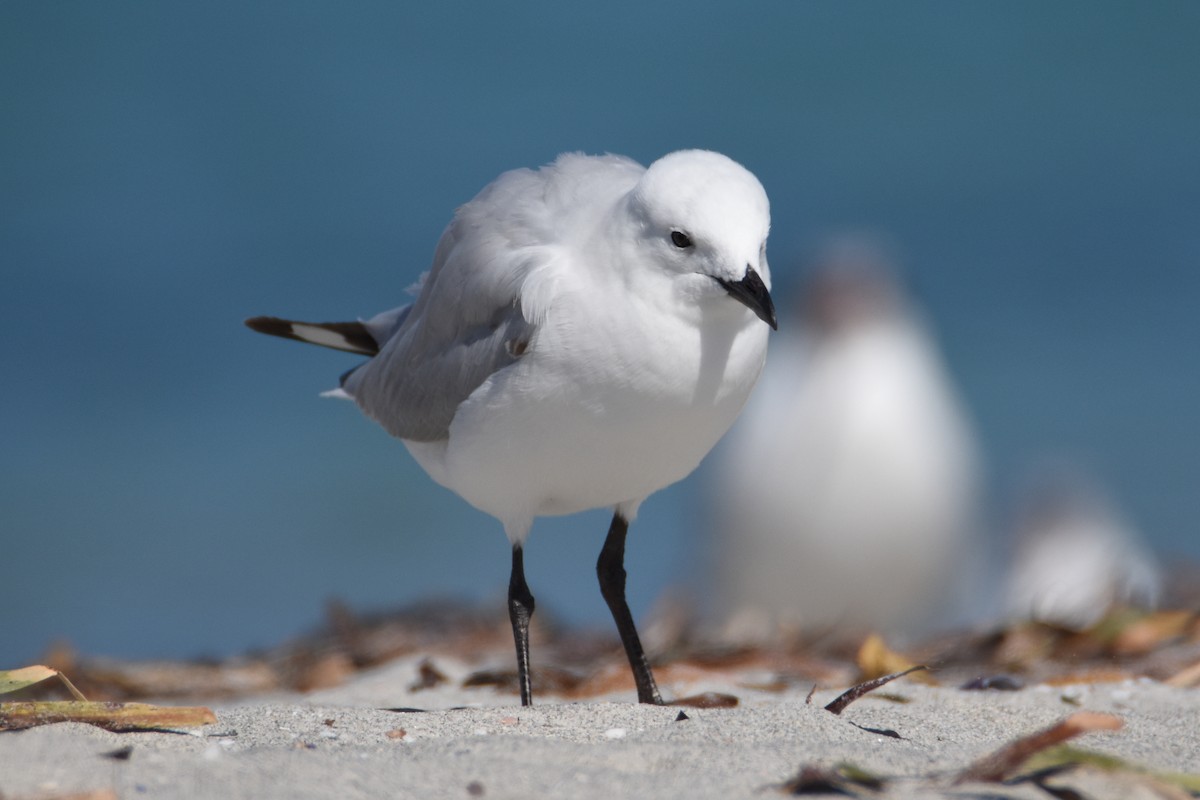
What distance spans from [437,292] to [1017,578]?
6.82m

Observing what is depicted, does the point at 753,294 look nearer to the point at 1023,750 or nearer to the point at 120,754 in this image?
the point at 1023,750

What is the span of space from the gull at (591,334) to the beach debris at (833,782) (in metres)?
1.25

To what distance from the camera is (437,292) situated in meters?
4.20

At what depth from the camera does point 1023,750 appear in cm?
237

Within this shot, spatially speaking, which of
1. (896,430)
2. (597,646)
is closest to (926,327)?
(896,430)

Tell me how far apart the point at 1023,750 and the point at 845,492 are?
6.43 meters

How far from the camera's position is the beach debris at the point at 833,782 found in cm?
224

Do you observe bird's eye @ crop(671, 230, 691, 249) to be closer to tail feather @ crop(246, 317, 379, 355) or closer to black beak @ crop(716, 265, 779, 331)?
black beak @ crop(716, 265, 779, 331)

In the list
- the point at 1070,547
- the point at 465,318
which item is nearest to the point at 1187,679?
the point at 465,318

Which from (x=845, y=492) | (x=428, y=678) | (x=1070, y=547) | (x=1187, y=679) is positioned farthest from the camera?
(x=1070, y=547)

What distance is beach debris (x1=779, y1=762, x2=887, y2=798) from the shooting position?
7.34 feet

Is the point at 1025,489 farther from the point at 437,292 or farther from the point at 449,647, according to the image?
the point at 437,292

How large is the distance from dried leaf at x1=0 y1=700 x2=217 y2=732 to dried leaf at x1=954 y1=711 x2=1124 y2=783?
1.64 m

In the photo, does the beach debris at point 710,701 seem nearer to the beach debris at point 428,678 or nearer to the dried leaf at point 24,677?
the beach debris at point 428,678
